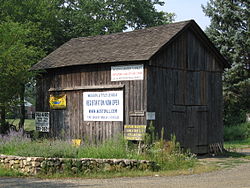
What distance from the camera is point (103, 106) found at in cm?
2075

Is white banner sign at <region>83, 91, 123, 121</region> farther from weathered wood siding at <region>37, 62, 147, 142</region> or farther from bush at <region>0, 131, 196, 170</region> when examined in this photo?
bush at <region>0, 131, 196, 170</region>

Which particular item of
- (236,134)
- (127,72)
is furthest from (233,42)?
(127,72)

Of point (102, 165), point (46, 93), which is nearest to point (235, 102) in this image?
point (46, 93)

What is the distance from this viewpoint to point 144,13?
142 ft

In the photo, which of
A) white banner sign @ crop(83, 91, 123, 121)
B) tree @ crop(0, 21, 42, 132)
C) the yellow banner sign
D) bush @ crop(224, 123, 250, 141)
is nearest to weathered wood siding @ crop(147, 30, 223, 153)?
white banner sign @ crop(83, 91, 123, 121)

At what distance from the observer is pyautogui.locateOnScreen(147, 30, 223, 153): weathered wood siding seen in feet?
65.3

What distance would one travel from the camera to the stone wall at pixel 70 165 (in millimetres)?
14438

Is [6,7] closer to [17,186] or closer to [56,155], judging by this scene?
[56,155]

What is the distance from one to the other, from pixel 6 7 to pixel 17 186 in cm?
2040

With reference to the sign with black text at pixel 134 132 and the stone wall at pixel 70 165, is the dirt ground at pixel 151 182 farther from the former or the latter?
the sign with black text at pixel 134 132

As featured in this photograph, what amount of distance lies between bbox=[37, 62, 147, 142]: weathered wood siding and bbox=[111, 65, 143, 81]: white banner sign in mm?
188

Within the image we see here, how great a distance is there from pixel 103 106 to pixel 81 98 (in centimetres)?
155

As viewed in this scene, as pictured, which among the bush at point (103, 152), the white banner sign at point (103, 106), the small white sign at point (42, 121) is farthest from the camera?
the small white sign at point (42, 121)

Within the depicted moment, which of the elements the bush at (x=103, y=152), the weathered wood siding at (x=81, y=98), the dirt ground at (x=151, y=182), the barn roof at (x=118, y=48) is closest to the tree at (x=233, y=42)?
the barn roof at (x=118, y=48)
